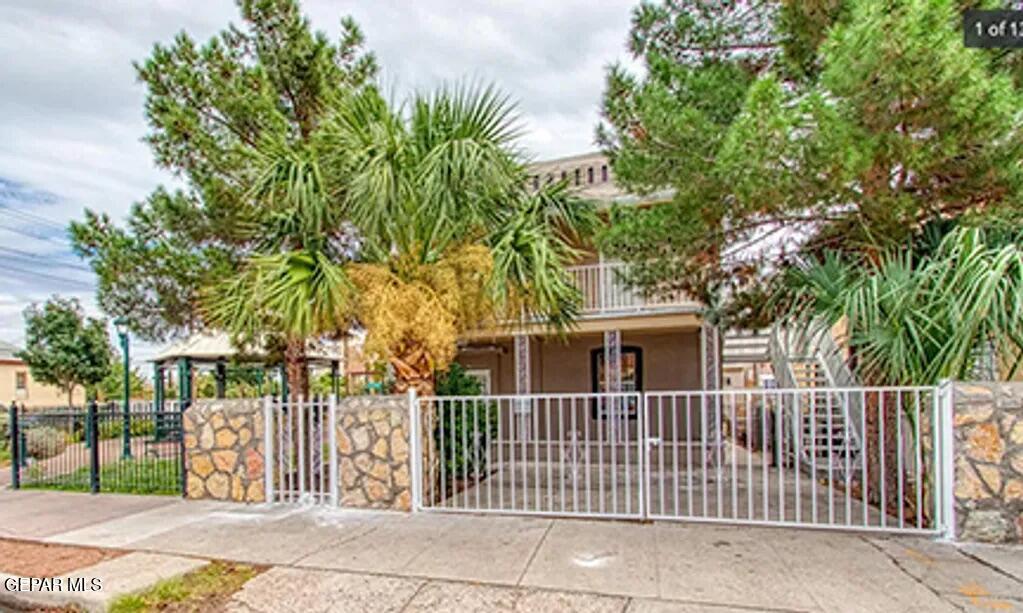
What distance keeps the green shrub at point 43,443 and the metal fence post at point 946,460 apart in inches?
525

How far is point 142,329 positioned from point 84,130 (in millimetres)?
9393

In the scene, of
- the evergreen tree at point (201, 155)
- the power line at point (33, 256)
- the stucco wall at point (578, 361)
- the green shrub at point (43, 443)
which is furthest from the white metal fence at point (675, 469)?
the power line at point (33, 256)

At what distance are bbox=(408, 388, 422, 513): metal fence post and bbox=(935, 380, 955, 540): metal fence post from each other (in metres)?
5.30

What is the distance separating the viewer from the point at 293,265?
6625 mm

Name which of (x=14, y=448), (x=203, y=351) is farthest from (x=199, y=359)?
(x=14, y=448)

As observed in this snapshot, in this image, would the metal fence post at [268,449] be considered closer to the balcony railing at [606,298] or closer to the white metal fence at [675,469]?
the white metal fence at [675,469]

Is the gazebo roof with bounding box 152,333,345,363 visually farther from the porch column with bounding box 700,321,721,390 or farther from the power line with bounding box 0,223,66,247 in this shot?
the power line with bounding box 0,223,66,247

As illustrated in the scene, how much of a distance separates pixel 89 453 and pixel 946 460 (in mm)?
11965

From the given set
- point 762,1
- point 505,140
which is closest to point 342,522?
point 505,140

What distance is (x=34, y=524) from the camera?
6648 millimetres

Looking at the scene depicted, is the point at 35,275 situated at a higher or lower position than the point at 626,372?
higher

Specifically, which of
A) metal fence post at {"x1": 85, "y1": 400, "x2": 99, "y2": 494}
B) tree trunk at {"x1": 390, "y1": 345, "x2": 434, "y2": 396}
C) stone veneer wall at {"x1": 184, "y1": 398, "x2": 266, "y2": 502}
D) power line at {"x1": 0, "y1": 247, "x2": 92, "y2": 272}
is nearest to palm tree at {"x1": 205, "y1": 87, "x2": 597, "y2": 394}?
tree trunk at {"x1": 390, "y1": 345, "x2": 434, "y2": 396}

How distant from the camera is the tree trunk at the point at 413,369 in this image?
23.3 feet

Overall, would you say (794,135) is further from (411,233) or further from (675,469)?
(411,233)
